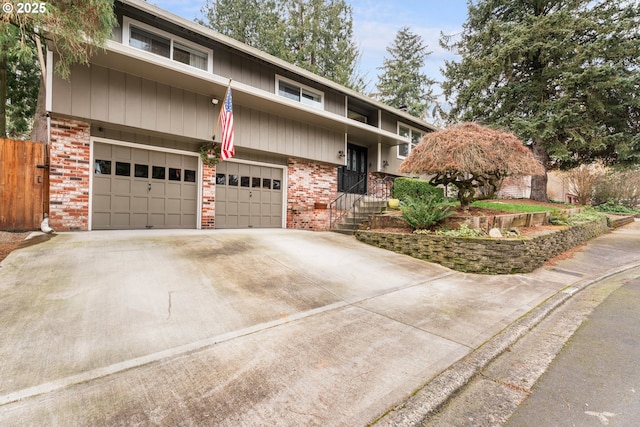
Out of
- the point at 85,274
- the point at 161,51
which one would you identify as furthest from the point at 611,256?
the point at 161,51

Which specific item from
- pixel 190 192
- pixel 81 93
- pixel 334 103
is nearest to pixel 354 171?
pixel 334 103

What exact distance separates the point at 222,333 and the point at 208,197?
6.92 m

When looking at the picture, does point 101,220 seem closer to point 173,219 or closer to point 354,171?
point 173,219

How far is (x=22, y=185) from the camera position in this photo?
6.56 m

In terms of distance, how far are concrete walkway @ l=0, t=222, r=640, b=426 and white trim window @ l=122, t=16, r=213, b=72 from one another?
551 cm

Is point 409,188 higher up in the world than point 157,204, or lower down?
higher up

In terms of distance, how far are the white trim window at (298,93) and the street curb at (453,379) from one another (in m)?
9.66

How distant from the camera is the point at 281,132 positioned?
Answer: 33.0 ft

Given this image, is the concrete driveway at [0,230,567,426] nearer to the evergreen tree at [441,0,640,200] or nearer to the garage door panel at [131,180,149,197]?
the garage door panel at [131,180,149,197]

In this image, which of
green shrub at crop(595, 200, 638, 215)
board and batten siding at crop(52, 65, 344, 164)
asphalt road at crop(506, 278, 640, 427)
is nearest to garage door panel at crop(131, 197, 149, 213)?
board and batten siding at crop(52, 65, 344, 164)

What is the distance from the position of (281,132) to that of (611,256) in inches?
404

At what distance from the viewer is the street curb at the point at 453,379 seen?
1.90 m

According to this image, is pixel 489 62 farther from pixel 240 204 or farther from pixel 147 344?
pixel 147 344

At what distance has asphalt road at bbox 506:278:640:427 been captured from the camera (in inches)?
77.1
